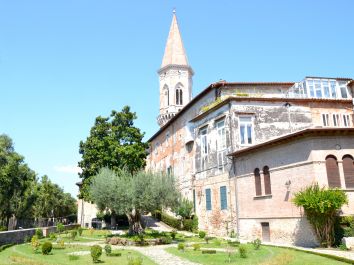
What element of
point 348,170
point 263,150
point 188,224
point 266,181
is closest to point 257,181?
point 266,181

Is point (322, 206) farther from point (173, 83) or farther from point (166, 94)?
point (166, 94)

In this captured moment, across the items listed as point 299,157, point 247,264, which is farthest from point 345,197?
point 247,264

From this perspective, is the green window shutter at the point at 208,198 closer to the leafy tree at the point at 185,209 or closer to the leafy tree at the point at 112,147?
the leafy tree at the point at 185,209

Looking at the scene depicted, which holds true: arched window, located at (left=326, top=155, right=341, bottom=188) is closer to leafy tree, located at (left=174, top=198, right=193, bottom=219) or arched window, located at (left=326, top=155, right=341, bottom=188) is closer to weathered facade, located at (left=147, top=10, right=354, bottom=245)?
weathered facade, located at (left=147, top=10, right=354, bottom=245)

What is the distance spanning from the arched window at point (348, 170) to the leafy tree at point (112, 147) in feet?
72.5

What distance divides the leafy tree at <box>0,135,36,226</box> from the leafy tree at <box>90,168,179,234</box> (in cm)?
1211

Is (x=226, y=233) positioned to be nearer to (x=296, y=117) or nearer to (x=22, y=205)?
(x=296, y=117)

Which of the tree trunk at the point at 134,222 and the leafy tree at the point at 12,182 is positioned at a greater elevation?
the leafy tree at the point at 12,182

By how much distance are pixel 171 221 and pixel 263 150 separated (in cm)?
1628

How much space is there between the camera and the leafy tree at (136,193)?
21875 mm

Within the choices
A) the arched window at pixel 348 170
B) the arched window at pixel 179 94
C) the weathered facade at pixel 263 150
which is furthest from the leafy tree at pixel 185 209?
the arched window at pixel 179 94

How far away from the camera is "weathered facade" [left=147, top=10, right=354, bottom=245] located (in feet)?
61.7

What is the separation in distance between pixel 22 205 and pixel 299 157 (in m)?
28.3

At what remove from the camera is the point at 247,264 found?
12867mm
